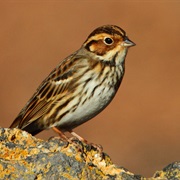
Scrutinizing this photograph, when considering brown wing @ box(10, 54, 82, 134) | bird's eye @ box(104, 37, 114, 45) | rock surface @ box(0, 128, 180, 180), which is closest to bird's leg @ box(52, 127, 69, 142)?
brown wing @ box(10, 54, 82, 134)

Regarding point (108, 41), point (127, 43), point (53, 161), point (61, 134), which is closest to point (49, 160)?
point (53, 161)

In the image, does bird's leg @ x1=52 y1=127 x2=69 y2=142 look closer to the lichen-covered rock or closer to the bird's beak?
the lichen-covered rock

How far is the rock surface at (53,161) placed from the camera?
6004 mm

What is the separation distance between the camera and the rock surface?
6.00 meters

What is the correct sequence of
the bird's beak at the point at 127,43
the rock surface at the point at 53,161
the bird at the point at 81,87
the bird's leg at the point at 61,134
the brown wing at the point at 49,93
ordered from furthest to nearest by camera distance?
the brown wing at the point at 49,93 < the bird's beak at the point at 127,43 < the bird at the point at 81,87 < the bird's leg at the point at 61,134 < the rock surface at the point at 53,161

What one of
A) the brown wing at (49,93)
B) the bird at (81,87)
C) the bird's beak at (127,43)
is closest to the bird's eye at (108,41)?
the bird at (81,87)

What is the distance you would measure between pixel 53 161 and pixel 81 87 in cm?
276

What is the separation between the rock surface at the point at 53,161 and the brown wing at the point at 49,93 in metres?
2.17

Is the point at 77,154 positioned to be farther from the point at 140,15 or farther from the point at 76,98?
the point at 140,15

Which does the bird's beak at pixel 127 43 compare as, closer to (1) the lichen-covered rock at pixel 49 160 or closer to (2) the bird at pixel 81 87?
(2) the bird at pixel 81 87

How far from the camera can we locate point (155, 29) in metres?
22.5

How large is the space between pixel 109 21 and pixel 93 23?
44cm

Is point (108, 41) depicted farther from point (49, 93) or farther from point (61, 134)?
point (61, 134)

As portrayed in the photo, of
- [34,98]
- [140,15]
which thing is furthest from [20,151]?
[140,15]
